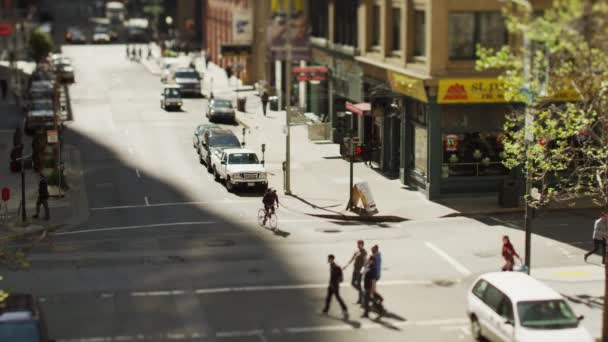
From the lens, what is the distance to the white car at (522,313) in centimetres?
2458

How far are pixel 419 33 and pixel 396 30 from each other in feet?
12.2

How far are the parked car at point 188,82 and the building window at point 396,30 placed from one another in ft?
135

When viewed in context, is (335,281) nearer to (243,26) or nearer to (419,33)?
(419,33)

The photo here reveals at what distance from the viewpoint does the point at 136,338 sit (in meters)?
27.6

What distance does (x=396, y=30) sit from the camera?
173 feet

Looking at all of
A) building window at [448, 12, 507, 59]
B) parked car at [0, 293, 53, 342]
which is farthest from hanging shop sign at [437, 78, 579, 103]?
parked car at [0, 293, 53, 342]

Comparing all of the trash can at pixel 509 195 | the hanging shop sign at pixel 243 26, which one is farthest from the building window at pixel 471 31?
the hanging shop sign at pixel 243 26

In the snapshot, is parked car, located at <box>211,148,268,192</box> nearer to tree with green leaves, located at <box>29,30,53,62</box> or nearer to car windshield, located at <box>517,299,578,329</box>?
car windshield, located at <box>517,299,578,329</box>

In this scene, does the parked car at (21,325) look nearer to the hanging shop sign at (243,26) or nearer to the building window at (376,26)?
the building window at (376,26)

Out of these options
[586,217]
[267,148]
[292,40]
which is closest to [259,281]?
[586,217]

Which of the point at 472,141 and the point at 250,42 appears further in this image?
the point at 250,42

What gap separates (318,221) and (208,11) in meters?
91.1

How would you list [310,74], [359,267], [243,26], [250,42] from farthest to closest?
[250,42] → [243,26] → [310,74] → [359,267]

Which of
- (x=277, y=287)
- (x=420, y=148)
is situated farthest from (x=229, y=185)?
(x=277, y=287)
